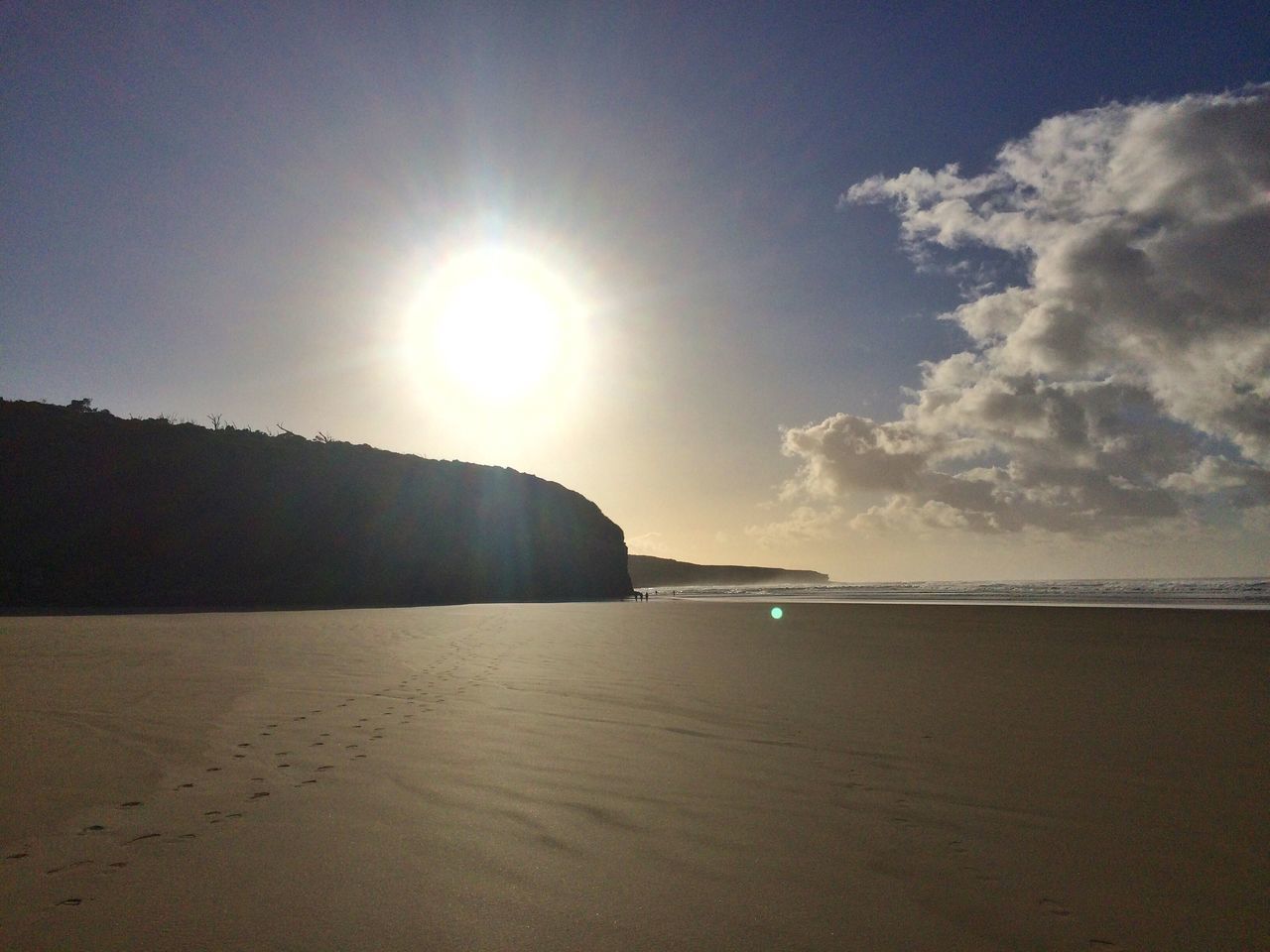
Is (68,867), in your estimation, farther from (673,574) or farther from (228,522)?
(673,574)

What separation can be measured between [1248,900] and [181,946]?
3.78 meters

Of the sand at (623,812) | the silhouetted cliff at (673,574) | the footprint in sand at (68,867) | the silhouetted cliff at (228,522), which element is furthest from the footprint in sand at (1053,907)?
the silhouetted cliff at (673,574)

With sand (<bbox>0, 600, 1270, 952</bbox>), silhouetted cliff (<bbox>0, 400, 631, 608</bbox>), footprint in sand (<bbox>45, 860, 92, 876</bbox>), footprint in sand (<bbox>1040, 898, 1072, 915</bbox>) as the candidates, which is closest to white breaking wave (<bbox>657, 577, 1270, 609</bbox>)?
silhouetted cliff (<bbox>0, 400, 631, 608</bbox>)

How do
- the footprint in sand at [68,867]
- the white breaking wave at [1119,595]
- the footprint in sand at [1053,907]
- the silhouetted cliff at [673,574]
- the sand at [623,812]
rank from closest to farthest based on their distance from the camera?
the sand at [623,812] < the footprint in sand at [1053,907] < the footprint in sand at [68,867] < the white breaking wave at [1119,595] < the silhouetted cliff at [673,574]

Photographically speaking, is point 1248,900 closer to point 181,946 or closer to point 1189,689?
point 181,946

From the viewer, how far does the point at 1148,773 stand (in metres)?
4.34

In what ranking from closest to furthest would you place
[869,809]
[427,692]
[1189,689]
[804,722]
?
1. [869,809]
2. [804,722]
3. [427,692]
4. [1189,689]

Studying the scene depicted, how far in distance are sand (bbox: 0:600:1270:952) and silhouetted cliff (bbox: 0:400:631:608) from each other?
97.9ft

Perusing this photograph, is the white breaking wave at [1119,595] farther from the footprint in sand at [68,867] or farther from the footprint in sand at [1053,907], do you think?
the footprint in sand at [68,867]

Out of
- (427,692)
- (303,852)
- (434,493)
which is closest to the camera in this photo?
(303,852)

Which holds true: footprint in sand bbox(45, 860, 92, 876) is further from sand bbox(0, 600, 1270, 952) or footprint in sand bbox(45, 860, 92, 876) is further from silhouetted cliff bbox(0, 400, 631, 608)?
silhouetted cliff bbox(0, 400, 631, 608)

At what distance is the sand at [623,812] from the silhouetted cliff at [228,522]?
2983 centimetres

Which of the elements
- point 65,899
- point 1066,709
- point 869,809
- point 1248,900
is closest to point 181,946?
point 65,899

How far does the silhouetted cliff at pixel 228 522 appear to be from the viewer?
31578mm
